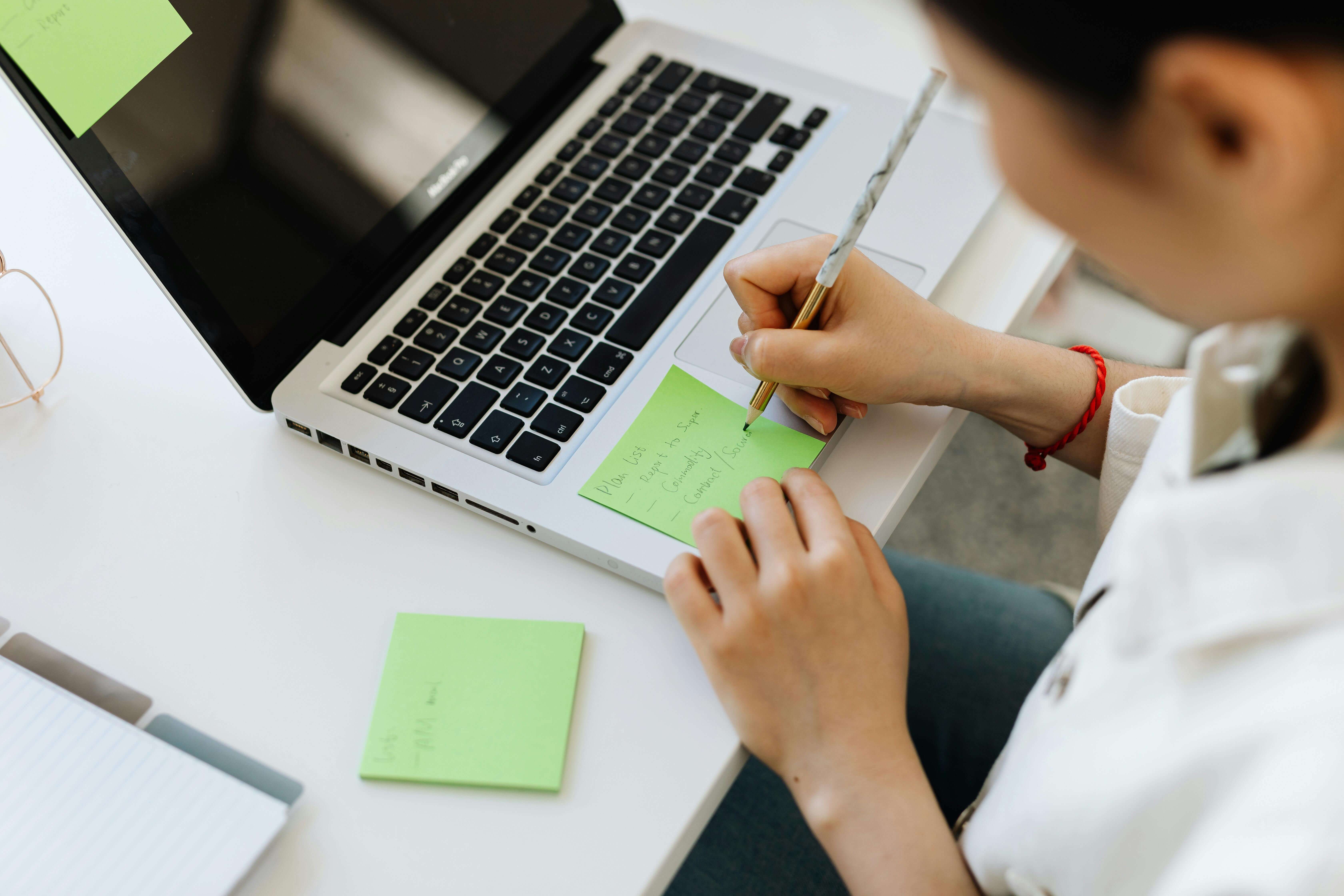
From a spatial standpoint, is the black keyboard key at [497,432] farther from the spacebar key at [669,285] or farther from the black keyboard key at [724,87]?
the black keyboard key at [724,87]

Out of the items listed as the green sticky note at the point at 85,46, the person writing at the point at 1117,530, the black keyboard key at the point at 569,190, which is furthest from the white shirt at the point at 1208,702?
the green sticky note at the point at 85,46

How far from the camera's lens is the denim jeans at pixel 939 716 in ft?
2.07

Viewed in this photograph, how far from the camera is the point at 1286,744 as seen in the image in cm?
33

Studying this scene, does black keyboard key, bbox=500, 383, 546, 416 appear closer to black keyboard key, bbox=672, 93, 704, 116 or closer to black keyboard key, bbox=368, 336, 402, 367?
black keyboard key, bbox=368, 336, 402, 367

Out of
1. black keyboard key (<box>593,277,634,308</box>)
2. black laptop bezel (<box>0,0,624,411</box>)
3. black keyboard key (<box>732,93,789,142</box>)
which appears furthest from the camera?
black keyboard key (<box>732,93,789,142</box>)

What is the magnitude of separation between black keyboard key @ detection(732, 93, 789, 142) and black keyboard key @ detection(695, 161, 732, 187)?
38 mm

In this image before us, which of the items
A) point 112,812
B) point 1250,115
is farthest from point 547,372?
point 1250,115

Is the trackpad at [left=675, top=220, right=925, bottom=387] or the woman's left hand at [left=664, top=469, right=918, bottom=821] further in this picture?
the trackpad at [left=675, top=220, right=925, bottom=387]

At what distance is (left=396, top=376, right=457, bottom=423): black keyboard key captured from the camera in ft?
1.99

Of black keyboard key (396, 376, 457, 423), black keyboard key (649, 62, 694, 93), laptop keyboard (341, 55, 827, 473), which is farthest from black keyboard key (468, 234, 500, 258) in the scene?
black keyboard key (649, 62, 694, 93)

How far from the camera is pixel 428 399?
614 millimetres

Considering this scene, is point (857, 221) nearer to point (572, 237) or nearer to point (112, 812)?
point (572, 237)

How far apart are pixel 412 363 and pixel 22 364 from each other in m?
0.28

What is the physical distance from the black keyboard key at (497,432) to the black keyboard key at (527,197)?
20 cm
